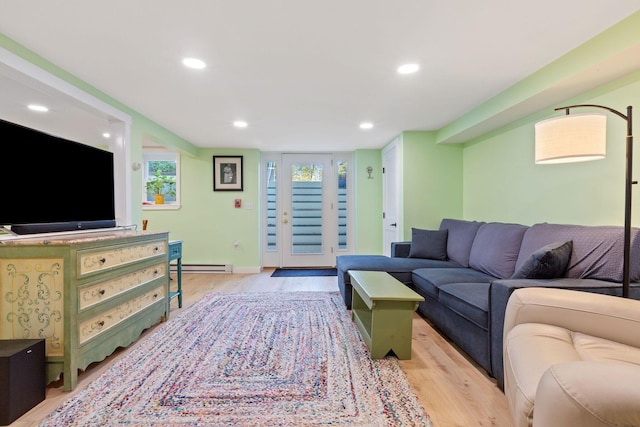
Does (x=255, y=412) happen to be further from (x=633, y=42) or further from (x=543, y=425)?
(x=633, y=42)

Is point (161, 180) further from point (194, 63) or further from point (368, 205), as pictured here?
point (368, 205)

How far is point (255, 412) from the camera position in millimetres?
1495

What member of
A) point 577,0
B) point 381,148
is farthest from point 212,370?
point 381,148

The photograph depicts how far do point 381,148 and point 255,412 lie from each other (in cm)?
443

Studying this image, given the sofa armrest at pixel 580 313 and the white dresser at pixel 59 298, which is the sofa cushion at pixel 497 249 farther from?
the white dresser at pixel 59 298

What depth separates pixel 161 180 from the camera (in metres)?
4.96

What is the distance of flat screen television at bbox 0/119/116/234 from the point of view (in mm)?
1734

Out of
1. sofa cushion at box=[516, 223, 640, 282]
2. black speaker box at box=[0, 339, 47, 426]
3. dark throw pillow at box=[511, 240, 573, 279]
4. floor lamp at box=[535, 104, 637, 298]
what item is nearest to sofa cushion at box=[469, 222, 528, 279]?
sofa cushion at box=[516, 223, 640, 282]

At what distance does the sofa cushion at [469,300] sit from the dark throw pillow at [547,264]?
0.26m

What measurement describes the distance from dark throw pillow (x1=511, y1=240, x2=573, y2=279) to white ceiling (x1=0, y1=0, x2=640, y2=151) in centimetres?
133

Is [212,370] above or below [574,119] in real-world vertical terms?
below

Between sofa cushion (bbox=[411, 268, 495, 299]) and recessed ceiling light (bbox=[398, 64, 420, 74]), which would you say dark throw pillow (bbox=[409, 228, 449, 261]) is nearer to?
sofa cushion (bbox=[411, 268, 495, 299])

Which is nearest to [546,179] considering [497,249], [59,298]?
[497,249]

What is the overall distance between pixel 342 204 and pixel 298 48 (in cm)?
361
